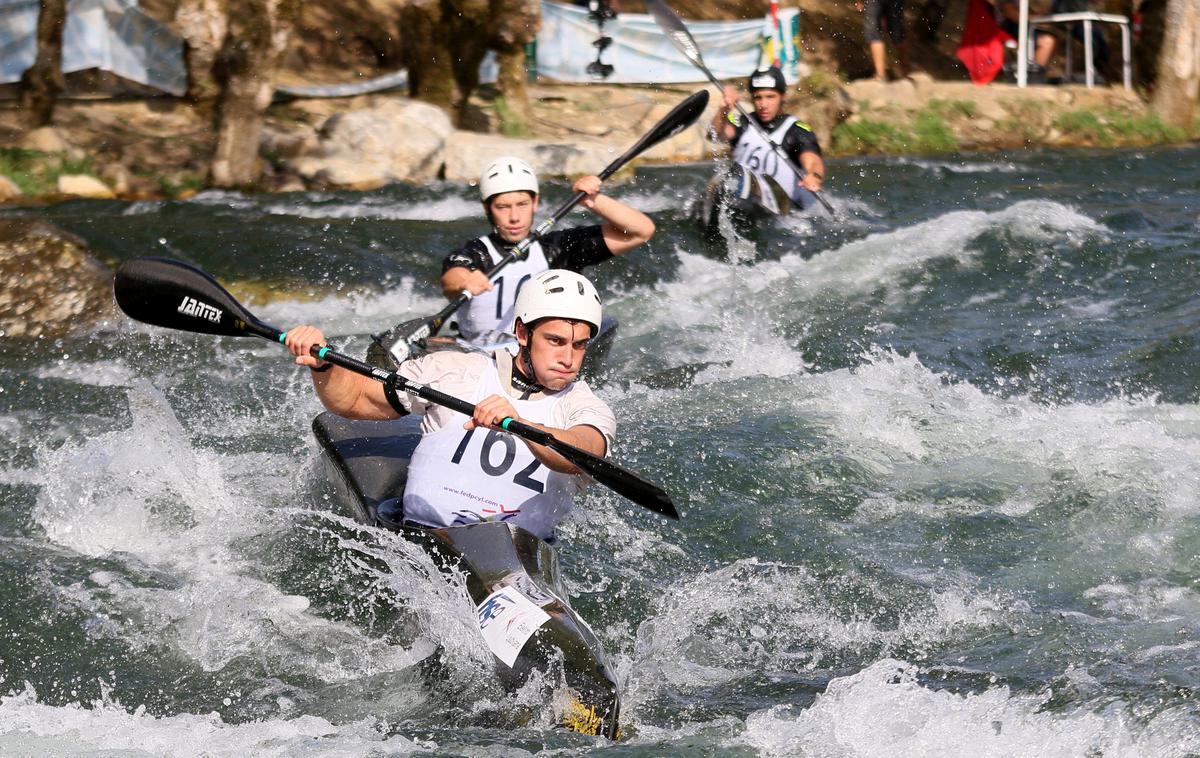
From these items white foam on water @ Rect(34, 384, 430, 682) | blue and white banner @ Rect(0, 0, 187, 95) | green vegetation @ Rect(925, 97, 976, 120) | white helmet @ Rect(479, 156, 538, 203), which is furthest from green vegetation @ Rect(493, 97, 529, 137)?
white foam on water @ Rect(34, 384, 430, 682)

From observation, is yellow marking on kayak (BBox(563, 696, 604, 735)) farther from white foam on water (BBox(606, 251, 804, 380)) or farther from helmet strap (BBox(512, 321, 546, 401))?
white foam on water (BBox(606, 251, 804, 380))

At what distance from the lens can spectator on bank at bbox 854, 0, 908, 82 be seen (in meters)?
18.2

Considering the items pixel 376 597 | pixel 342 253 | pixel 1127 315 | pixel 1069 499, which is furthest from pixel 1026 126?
pixel 376 597

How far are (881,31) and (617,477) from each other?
47.8 ft

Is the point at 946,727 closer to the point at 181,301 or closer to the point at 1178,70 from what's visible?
the point at 181,301

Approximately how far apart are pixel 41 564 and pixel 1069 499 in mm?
4620

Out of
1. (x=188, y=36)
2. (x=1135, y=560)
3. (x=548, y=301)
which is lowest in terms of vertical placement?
(x=1135, y=560)

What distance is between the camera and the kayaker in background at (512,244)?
25.4 ft

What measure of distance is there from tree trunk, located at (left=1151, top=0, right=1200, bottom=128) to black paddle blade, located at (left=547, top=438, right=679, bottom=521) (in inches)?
601

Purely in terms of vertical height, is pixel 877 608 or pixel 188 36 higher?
pixel 188 36

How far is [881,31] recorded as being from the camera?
1848cm

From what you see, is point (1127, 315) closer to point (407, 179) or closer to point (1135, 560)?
point (1135, 560)

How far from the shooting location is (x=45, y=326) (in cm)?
993

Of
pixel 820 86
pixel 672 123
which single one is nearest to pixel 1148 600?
pixel 672 123
